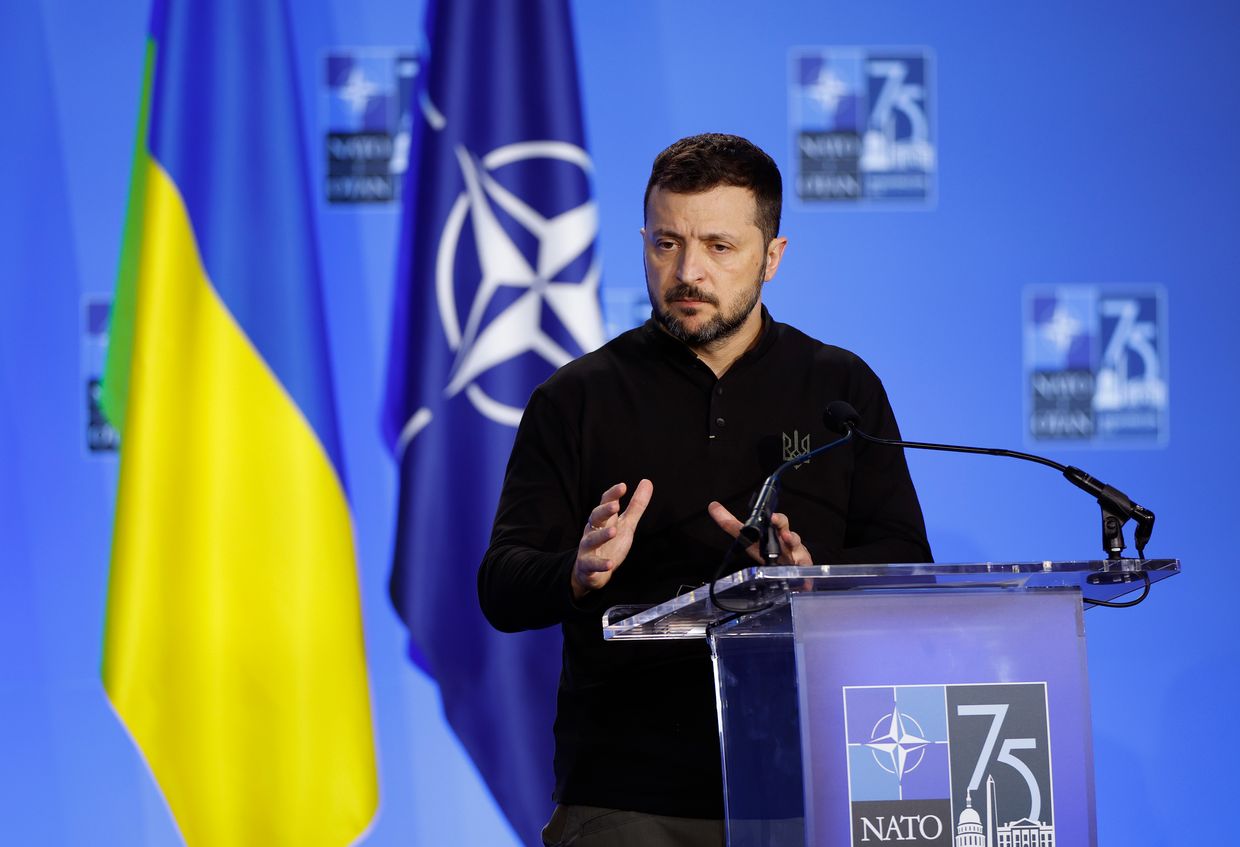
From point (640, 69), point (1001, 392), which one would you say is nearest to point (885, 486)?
point (1001, 392)

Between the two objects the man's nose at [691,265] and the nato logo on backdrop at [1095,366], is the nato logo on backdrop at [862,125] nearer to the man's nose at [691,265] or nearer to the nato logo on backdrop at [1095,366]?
the nato logo on backdrop at [1095,366]

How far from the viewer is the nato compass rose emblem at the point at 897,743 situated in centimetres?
137

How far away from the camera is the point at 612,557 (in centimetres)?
161

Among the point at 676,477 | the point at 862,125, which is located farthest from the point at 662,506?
the point at 862,125

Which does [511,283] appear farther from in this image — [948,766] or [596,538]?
[948,766]

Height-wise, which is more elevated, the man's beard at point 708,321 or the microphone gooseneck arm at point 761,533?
the man's beard at point 708,321

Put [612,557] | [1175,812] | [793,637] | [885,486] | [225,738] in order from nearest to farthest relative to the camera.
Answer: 1. [793,637]
2. [612,557]
3. [885,486]
4. [225,738]
5. [1175,812]

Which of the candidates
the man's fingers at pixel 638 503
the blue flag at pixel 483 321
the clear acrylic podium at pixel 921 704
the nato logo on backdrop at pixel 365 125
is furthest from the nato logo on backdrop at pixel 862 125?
the clear acrylic podium at pixel 921 704

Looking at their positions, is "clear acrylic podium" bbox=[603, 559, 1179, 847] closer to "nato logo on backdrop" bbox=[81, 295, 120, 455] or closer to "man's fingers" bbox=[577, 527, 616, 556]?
"man's fingers" bbox=[577, 527, 616, 556]

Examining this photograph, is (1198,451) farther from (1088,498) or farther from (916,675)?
(916,675)

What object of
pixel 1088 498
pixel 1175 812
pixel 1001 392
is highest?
pixel 1001 392

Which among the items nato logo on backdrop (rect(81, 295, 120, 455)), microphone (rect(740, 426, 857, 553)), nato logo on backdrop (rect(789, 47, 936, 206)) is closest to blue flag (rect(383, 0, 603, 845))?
nato logo on backdrop (rect(789, 47, 936, 206))

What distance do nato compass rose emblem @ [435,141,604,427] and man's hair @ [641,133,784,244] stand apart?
42.2 inches

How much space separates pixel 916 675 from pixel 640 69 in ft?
7.28
